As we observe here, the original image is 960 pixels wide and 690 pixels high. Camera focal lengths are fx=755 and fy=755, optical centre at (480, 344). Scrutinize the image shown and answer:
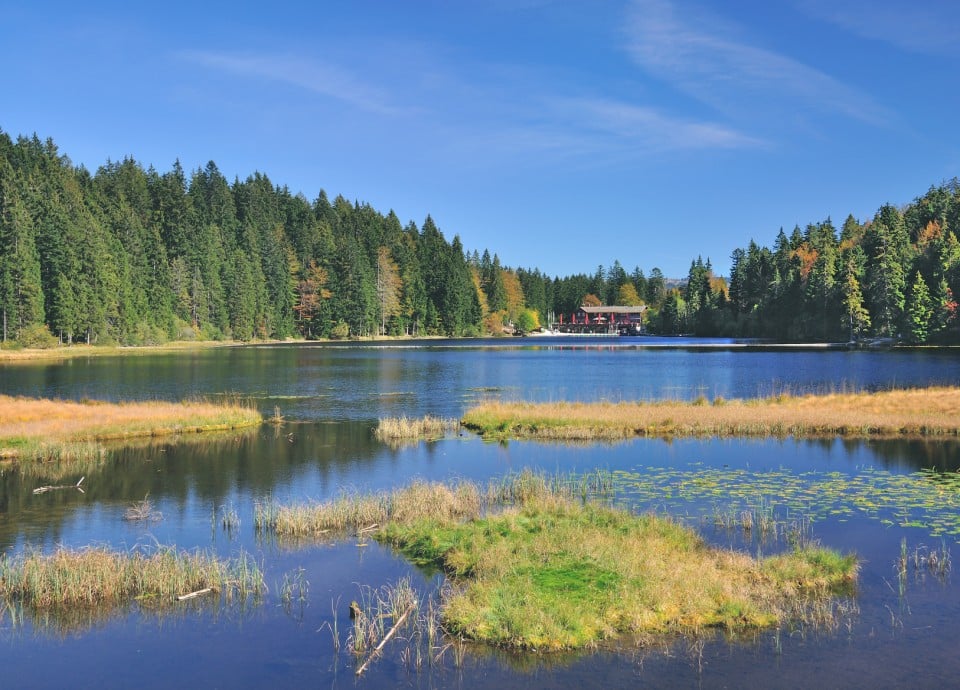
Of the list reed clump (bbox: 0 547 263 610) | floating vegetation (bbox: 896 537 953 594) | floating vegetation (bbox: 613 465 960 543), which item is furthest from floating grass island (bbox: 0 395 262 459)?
floating vegetation (bbox: 896 537 953 594)

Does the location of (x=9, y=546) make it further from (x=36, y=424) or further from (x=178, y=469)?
(x=36, y=424)

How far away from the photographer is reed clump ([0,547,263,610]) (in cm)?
1522

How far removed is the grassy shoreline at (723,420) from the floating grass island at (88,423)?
13029mm

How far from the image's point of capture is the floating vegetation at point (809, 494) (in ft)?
69.1

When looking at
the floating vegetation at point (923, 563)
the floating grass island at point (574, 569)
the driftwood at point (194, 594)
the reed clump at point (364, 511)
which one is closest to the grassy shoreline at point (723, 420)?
the reed clump at point (364, 511)

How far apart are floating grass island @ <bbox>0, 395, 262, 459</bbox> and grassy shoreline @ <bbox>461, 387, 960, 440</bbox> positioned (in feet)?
42.7

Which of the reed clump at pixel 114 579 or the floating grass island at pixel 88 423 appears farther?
the floating grass island at pixel 88 423

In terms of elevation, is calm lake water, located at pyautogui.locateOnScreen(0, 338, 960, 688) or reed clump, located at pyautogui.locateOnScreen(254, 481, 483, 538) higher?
reed clump, located at pyautogui.locateOnScreen(254, 481, 483, 538)

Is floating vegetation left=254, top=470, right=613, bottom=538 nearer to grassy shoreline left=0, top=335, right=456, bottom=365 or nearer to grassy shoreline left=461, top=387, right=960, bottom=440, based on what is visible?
grassy shoreline left=461, top=387, right=960, bottom=440

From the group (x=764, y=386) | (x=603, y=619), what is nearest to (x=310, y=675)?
(x=603, y=619)

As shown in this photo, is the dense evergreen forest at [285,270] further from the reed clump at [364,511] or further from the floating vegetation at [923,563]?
the floating vegetation at [923,563]

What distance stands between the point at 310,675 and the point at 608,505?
11.1 m

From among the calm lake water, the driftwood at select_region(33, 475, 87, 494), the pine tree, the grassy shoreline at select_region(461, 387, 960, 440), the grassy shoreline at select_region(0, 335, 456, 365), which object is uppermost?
the pine tree

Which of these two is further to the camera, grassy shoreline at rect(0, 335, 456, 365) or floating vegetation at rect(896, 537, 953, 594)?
grassy shoreline at rect(0, 335, 456, 365)
